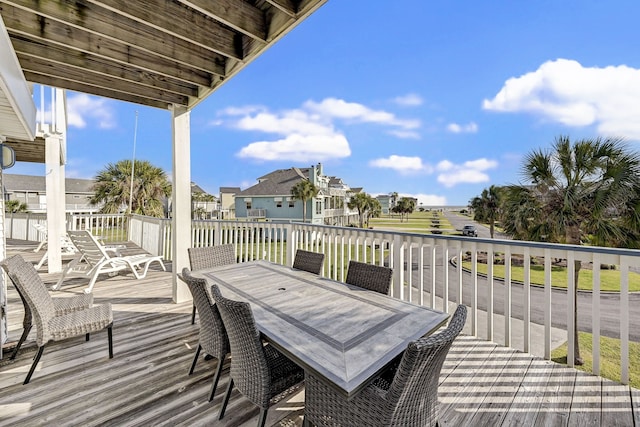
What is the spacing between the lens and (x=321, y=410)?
1.57 metres

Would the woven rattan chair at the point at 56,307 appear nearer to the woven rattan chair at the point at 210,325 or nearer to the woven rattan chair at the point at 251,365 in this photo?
the woven rattan chair at the point at 210,325

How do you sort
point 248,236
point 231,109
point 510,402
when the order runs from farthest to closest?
point 231,109 < point 248,236 < point 510,402

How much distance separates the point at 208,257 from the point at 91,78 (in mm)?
2563

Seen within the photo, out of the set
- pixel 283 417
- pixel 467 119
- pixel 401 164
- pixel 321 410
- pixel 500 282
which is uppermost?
pixel 467 119

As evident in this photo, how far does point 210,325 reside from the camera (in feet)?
7.49

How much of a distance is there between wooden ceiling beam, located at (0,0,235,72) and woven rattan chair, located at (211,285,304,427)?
252 centimetres

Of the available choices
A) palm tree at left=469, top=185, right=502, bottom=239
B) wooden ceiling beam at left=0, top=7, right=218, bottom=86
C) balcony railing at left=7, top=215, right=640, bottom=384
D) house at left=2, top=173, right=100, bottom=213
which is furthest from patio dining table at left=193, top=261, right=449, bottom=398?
house at left=2, top=173, right=100, bottom=213

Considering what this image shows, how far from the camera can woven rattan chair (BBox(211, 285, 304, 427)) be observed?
5.47 feet

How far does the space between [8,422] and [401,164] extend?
66901 mm

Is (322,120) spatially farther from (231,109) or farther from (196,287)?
(196,287)

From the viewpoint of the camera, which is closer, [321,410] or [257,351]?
[321,410]

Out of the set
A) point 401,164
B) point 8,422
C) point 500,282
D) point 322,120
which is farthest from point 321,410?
point 401,164

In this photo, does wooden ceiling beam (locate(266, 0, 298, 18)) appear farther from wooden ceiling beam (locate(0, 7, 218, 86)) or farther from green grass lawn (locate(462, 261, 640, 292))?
green grass lawn (locate(462, 261, 640, 292))

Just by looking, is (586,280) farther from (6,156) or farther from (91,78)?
(6,156)
